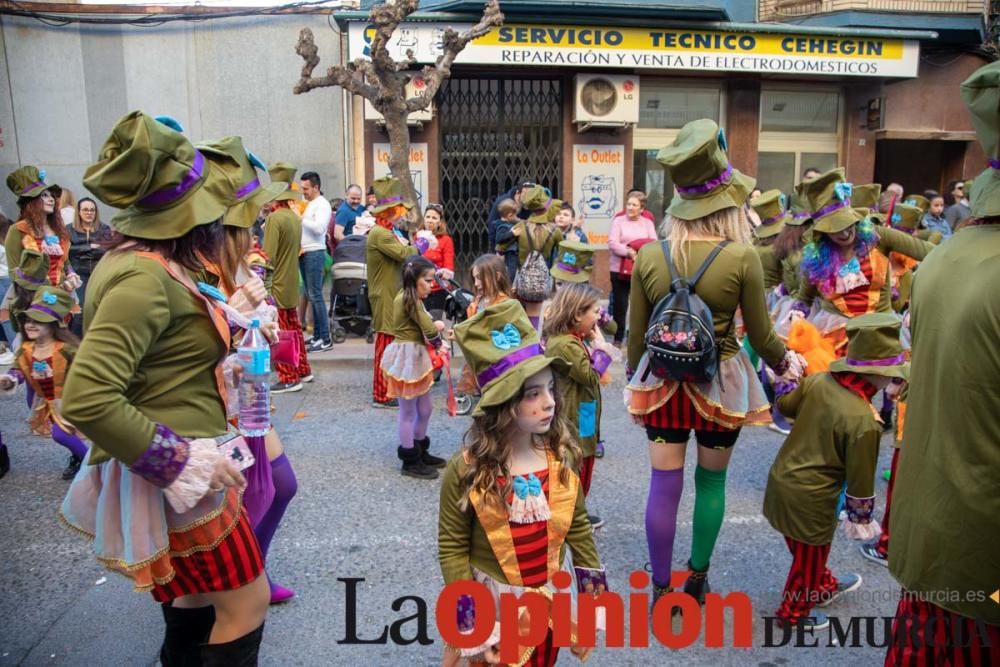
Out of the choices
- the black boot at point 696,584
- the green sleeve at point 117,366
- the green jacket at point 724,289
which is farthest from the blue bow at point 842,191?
the green sleeve at point 117,366

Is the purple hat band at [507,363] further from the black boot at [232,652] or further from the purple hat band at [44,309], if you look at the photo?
the purple hat band at [44,309]

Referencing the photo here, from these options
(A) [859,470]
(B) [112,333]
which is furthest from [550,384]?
(A) [859,470]

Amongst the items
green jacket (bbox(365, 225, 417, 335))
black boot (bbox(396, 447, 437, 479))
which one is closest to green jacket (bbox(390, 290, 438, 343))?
green jacket (bbox(365, 225, 417, 335))

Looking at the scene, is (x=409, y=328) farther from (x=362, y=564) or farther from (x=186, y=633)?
(x=186, y=633)

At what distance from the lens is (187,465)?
2160 millimetres

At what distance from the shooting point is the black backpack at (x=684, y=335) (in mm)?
3178

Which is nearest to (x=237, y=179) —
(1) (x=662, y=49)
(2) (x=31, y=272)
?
(2) (x=31, y=272)

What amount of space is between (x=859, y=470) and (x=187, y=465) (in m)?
2.56

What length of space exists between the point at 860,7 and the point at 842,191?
31.5 ft

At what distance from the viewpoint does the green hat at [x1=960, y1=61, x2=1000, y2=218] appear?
190cm

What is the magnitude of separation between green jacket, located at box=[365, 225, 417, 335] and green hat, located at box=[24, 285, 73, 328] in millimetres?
2101

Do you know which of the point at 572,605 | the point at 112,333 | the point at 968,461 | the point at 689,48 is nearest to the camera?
the point at 968,461

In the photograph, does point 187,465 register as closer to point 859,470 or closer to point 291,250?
point 859,470

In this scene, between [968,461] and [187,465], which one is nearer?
[968,461]
